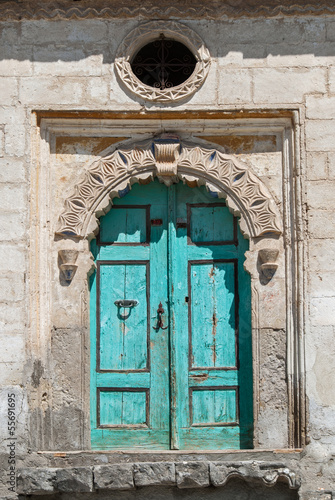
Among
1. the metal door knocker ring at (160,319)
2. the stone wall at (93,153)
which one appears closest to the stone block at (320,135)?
the stone wall at (93,153)

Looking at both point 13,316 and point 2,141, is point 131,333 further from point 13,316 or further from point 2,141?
point 2,141

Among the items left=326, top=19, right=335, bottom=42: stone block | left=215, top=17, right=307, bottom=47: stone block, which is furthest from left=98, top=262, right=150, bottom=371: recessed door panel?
left=326, top=19, right=335, bottom=42: stone block

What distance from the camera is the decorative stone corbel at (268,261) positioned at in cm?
660

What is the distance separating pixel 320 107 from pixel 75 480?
Answer: 153 inches

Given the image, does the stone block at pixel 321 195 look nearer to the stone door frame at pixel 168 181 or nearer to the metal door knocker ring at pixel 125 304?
the stone door frame at pixel 168 181

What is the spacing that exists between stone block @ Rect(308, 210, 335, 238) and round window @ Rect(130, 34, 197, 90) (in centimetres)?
176

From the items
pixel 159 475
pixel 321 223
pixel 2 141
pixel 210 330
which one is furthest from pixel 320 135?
pixel 159 475

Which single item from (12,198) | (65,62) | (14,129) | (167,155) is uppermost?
(65,62)

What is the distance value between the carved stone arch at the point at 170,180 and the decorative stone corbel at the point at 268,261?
0.62 ft

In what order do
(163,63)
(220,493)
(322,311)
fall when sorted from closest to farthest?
(220,493) < (322,311) < (163,63)

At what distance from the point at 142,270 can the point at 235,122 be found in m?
1.62

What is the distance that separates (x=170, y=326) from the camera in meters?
6.80

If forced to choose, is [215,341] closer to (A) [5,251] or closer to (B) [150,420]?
(B) [150,420]

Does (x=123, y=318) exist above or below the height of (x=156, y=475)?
above
